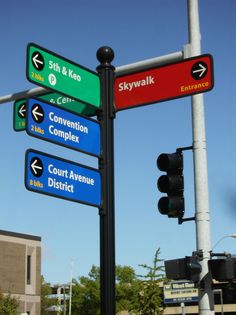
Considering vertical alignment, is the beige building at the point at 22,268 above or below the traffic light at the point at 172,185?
above

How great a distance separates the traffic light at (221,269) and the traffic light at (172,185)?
2.71 feet

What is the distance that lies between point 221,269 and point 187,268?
0.49m

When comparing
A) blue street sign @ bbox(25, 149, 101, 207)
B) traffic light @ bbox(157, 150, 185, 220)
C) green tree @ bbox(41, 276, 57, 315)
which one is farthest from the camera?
green tree @ bbox(41, 276, 57, 315)

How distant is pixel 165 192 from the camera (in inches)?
377

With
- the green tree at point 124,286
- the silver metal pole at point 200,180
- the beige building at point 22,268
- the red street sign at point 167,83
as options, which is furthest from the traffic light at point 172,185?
the green tree at point 124,286

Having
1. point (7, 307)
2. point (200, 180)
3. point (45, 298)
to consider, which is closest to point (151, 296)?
point (7, 307)

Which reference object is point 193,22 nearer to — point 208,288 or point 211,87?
point 211,87

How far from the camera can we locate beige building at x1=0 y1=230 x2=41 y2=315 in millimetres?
57156

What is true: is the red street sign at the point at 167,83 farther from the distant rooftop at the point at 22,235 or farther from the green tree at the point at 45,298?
the green tree at the point at 45,298

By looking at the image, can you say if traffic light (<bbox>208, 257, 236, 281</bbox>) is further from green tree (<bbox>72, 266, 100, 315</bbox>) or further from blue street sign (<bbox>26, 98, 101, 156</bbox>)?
green tree (<bbox>72, 266, 100, 315</bbox>)

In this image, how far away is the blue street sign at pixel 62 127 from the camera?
6836 millimetres

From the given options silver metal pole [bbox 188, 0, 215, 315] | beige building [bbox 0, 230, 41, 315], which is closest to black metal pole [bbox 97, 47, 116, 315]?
silver metal pole [bbox 188, 0, 215, 315]

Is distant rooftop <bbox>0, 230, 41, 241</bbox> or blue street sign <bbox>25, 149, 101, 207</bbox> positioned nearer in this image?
blue street sign <bbox>25, 149, 101, 207</bbox>

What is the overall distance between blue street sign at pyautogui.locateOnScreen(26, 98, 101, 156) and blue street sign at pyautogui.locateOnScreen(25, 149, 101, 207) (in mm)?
226
